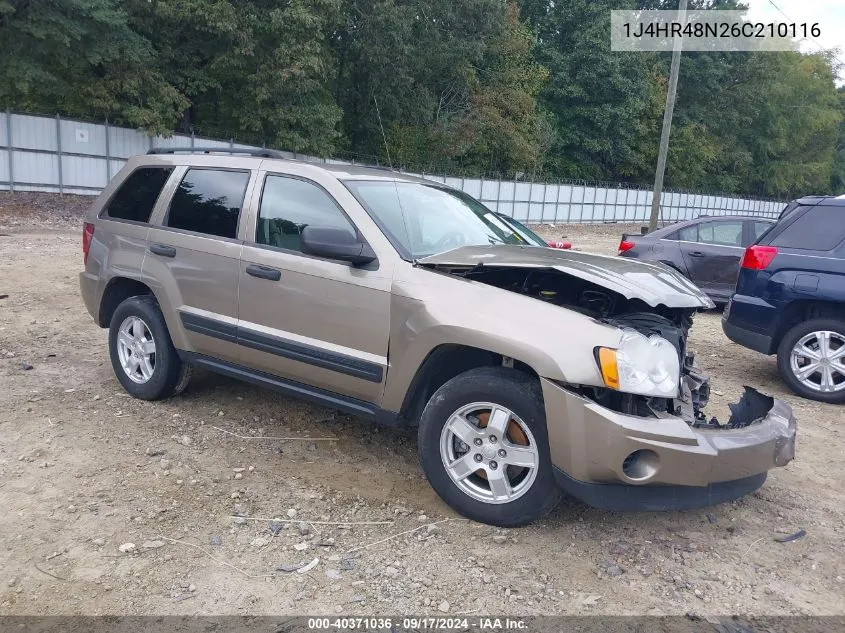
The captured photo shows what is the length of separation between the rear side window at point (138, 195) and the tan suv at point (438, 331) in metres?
0.02

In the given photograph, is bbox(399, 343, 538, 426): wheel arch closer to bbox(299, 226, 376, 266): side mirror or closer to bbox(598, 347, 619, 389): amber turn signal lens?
bbox(598, 347, 619, 389): amber turn signal lens

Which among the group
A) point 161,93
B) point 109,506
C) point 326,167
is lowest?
point 109,506

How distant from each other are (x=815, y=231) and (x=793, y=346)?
1053 millimetres

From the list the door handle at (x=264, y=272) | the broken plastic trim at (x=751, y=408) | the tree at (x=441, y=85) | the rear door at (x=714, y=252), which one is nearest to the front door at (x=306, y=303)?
the door handle at (x=264, y=272)

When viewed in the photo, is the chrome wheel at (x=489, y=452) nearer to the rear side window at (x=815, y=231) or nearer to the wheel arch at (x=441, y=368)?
the wheel arch at (x=441, y=368)

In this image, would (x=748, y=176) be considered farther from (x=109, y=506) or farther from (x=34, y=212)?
(x=109, y=506)

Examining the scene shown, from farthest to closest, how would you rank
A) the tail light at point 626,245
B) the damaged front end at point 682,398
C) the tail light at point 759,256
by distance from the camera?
1. the tail light at point 626,245
2. the tail light at point 759,256
3. the damaged front end at point 682,398

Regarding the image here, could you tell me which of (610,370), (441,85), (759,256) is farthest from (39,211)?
(441,85)

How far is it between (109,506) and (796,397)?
222 inches

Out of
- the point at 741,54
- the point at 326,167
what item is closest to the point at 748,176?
the point at 741,54

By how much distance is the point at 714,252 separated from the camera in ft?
31.8

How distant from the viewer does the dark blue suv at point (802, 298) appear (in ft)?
19.8

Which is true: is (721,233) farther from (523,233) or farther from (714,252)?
(523,233)

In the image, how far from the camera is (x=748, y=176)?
62062mm
